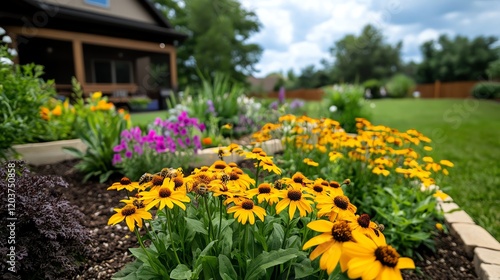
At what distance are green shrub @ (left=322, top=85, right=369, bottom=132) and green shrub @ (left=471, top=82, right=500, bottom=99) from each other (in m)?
10.3

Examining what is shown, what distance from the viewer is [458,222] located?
2.07 meters

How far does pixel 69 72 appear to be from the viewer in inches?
476

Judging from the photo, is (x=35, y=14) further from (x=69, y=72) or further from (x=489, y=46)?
(x=489, y=46)

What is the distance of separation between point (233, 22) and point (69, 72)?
11606mm

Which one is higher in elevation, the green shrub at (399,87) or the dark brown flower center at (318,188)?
the green shrub at (399,87)

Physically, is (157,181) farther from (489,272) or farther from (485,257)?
(485,257)

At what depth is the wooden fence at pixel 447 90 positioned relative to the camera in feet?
55.0

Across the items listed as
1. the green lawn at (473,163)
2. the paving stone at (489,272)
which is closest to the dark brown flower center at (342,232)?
the paving stone at (489,272)

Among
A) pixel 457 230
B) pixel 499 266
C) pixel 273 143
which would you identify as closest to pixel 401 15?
pixel 273 143

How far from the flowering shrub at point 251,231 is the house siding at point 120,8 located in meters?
10.2

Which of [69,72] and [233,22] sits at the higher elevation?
[233,22]

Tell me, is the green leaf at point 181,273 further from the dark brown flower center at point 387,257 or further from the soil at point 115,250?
the soil at point 115,250

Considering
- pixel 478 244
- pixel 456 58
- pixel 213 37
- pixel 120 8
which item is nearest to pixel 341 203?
pixel 478 244

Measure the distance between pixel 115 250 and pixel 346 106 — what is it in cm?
482
